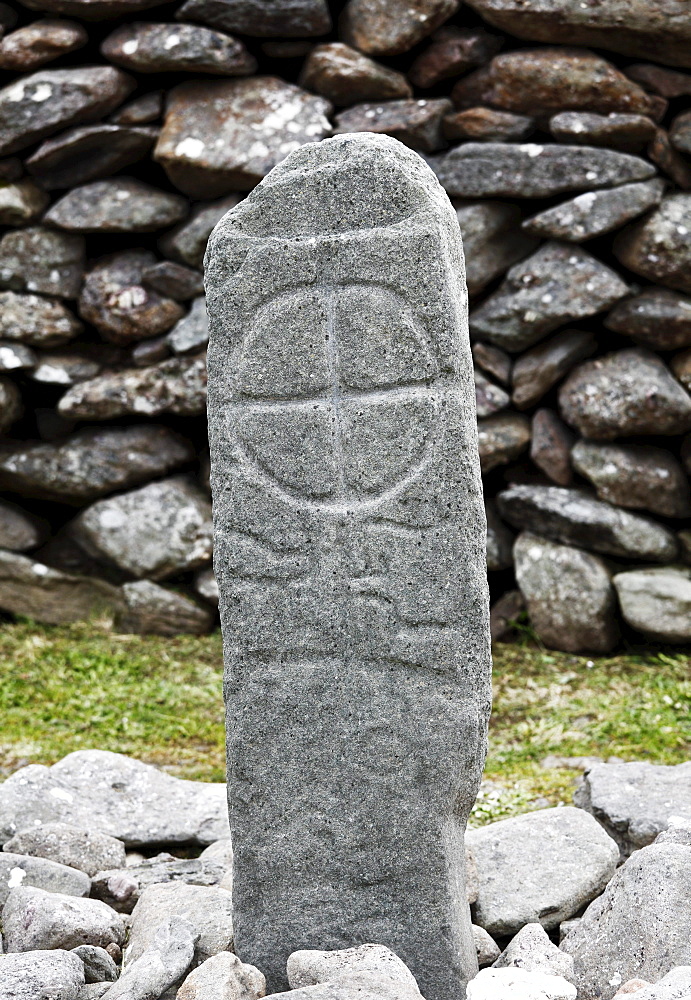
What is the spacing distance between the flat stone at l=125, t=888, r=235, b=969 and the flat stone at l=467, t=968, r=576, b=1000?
671mm

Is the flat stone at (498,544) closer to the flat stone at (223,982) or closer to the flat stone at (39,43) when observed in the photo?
the flat stone at (39,43)

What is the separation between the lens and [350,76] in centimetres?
545

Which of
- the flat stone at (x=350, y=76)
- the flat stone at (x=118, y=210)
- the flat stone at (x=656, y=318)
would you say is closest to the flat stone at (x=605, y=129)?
the flat stone at (x=656, y=318)

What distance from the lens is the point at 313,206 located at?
7.78ft

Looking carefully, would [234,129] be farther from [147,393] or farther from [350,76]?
[147,393]

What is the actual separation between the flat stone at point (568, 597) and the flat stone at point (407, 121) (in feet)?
6.81

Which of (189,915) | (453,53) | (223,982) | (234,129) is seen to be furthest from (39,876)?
(453,53)

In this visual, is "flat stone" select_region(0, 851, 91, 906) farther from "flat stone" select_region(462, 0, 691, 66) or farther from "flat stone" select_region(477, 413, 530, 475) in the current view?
"flat stone" select_region(462, 0, 691, 66)

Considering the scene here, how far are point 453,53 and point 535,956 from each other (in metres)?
4.46

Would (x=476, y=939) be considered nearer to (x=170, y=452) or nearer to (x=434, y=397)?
(x=434, y=397)

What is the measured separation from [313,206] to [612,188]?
326 centimetres

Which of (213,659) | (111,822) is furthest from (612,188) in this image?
(111,822)

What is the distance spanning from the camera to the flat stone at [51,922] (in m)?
2.47

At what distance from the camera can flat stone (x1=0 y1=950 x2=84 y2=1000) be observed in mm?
2166
